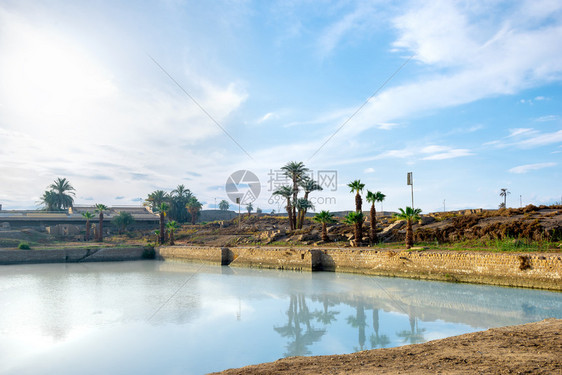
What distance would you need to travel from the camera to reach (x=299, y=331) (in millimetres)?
13758

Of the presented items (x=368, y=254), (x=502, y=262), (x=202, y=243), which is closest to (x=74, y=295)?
(x=368, y=254)

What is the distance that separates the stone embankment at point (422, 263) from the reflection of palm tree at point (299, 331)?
10.4m

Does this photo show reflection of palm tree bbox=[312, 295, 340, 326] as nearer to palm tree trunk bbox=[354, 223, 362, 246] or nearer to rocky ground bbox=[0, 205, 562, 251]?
rocky ground bbox=[0, 205, 562, 251]

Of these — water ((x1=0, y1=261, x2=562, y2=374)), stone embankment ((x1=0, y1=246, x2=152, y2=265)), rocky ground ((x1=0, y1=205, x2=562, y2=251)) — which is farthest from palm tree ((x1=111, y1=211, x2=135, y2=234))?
water ((x1=0, y1=261, x2=562, y2=374))

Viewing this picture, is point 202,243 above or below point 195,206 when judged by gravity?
below

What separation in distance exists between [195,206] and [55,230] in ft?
83.9

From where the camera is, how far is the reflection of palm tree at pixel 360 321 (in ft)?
40.7

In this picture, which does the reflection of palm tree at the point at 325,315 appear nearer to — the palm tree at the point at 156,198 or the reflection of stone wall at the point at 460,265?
the reflection of stone wall at the point at 460,265

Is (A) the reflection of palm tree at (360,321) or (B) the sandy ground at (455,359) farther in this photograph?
(A) the reflection of palm tree at (360,321)

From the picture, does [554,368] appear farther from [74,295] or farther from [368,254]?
[74,295]

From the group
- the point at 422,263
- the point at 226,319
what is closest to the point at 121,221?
the point at 422,263

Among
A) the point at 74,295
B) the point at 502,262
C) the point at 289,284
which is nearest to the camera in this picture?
the point at 502,262

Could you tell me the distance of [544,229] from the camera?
1039 inches

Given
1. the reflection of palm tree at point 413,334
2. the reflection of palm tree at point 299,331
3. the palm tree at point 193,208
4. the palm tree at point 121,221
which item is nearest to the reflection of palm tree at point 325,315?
the reflection of palm tree at point 299,331
